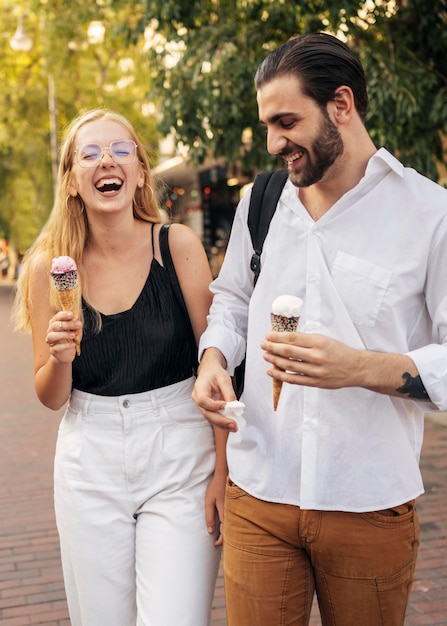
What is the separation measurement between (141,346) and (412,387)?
983mm

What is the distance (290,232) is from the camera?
2.35 m

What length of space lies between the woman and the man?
0.32 metres

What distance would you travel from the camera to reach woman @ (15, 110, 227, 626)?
264 centimetres

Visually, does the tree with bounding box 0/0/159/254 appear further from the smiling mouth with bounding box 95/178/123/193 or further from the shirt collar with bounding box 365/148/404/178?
the shirt collar with bounding box 365/148/404/178

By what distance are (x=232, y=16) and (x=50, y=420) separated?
467 cm

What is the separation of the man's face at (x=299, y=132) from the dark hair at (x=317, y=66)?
2cm

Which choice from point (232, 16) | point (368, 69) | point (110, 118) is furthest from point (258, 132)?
point (110, 118)

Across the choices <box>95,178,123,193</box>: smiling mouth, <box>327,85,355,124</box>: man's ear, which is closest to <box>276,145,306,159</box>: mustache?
<box>327,85,355,124</box>: man's ear

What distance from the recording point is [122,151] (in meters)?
2.79

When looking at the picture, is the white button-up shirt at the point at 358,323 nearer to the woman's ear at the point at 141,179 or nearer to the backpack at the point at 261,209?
the backpack at the point at 261,209

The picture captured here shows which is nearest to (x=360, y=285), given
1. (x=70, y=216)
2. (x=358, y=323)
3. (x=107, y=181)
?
(x=358, y=323)

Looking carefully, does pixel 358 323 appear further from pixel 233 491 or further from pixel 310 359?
pixel 233 491

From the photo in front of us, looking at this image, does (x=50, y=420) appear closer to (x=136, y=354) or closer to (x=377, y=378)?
(x=136, y=354)

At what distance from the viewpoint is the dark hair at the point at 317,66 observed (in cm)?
219
